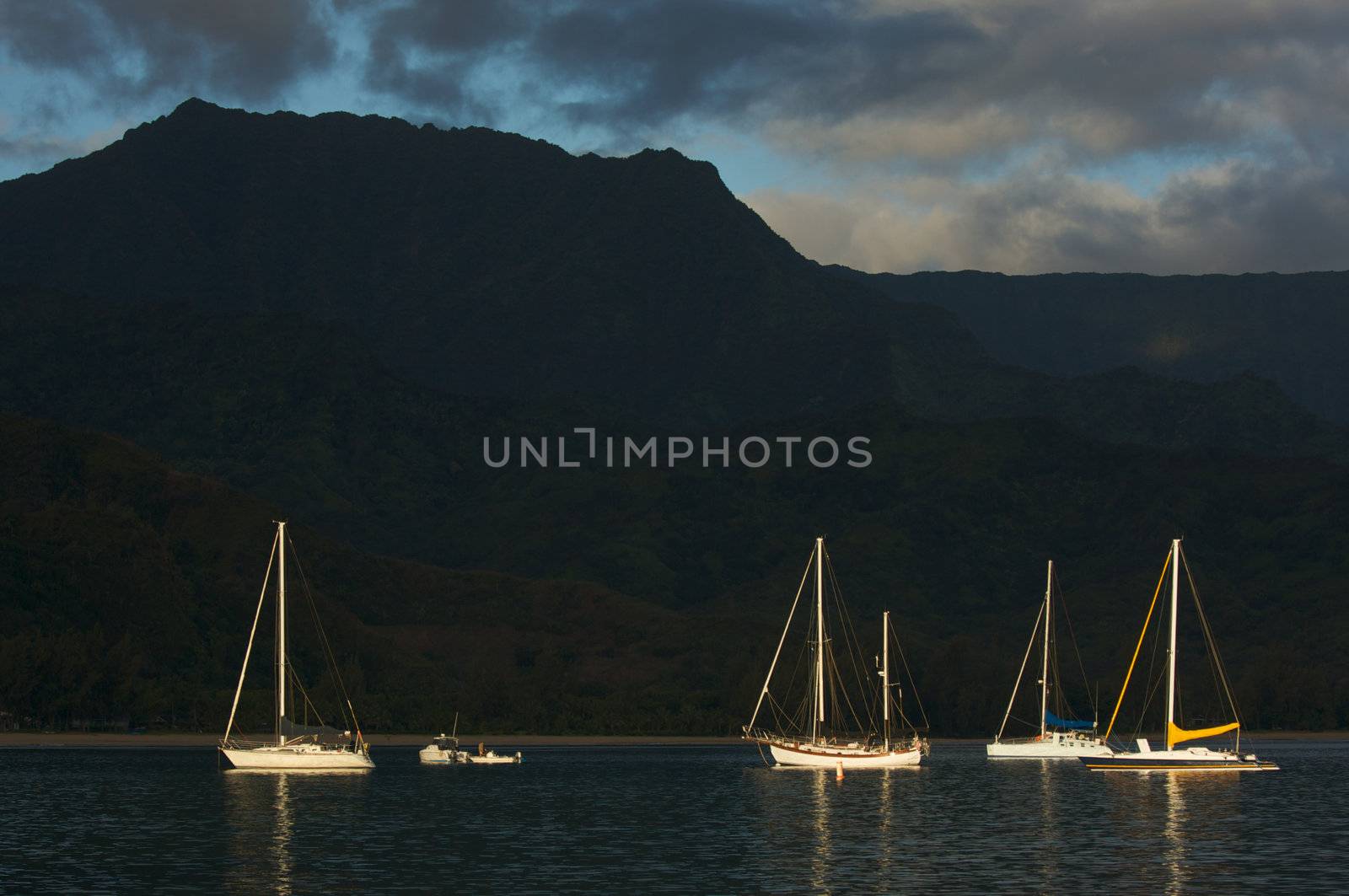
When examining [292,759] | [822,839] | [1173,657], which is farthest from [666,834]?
[292,759]

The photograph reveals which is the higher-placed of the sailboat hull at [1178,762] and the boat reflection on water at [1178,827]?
the sailboat hull at [1178,762]

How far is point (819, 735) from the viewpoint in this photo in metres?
182

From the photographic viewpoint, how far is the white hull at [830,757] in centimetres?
17125

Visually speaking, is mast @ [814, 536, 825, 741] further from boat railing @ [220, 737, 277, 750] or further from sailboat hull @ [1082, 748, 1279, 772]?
boat railing @ [220, 737, 277, 750]

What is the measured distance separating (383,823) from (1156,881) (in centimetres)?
4895

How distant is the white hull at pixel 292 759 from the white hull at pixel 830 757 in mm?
38319

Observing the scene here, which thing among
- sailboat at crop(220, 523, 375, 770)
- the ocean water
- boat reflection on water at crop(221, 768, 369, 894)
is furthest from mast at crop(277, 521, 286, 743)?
the ocean water

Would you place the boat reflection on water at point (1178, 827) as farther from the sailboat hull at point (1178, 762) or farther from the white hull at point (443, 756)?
the white hull at point (443, 756)

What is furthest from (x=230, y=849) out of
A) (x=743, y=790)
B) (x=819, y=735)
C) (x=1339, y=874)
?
(x=819, y=735)

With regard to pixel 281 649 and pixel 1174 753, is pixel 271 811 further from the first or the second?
pixel 1174 753

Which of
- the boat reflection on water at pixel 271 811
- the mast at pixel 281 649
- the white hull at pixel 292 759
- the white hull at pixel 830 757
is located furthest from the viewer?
the white hull at pixel 830 757

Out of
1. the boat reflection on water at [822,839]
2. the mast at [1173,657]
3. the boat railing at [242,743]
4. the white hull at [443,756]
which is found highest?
the mast at [1173,657]

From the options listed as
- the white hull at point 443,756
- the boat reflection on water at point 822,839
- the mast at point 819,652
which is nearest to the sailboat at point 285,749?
the white hull at point 443,756

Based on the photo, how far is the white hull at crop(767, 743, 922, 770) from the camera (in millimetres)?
171250
